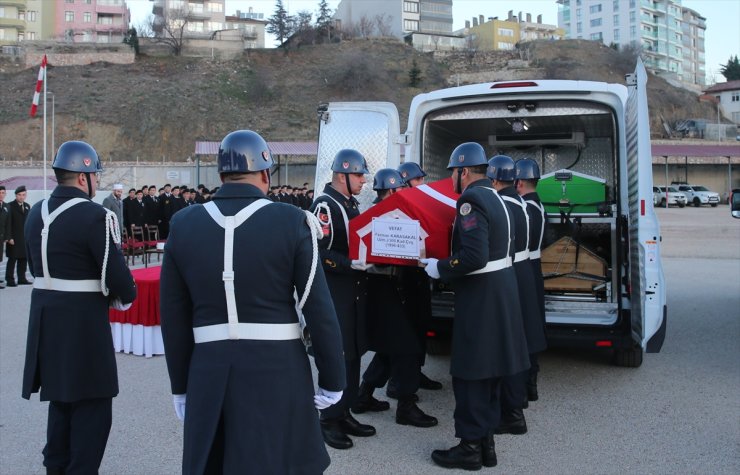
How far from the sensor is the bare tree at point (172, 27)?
8631cm

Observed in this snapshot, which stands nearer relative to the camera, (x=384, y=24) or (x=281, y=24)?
(x=281, y=24)

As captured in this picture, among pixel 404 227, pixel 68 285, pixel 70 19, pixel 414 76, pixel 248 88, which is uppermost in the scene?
pixel 70 19

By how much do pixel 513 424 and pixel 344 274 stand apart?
174 cm

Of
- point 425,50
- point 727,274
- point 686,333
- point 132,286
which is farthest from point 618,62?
point 132,286

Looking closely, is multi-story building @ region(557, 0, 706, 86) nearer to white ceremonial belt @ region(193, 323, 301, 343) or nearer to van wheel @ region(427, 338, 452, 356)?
van wheel @ region(427, 338, 452, 356)

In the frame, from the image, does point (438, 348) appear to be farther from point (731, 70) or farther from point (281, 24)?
point (731, 70)

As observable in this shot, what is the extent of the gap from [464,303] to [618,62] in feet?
303

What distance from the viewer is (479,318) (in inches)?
178

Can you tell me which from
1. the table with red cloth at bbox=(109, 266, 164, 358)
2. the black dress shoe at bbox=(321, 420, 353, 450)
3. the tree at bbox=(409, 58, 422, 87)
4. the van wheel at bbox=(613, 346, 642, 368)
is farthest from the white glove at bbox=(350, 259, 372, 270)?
the tree at bbox=(409, 58, 422, 87)

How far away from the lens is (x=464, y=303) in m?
4.58

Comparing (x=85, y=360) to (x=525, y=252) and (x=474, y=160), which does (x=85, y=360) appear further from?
(x=525, y=252)

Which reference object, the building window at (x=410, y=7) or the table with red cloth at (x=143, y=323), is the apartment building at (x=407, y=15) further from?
the table with red cloth at (x=143, y=323)

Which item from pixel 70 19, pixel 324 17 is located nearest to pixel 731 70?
pixel 324 17

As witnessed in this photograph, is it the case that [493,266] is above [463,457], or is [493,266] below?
above
